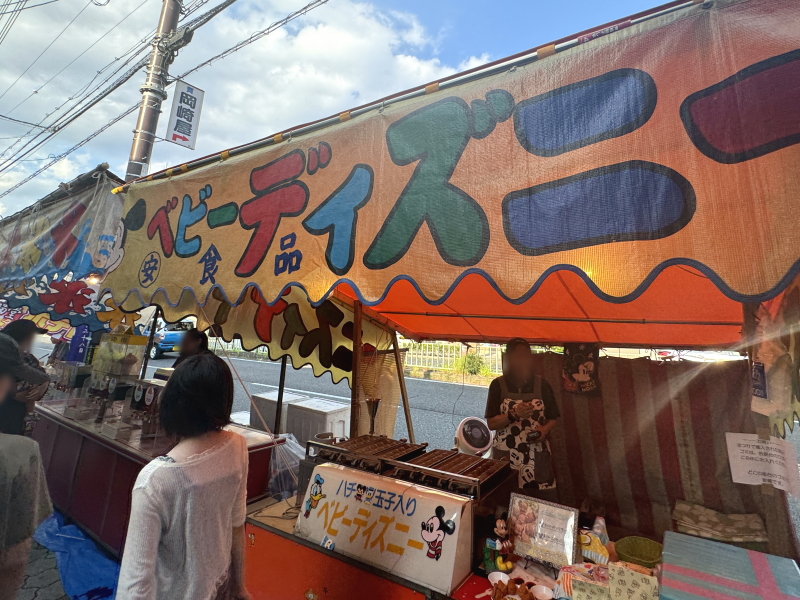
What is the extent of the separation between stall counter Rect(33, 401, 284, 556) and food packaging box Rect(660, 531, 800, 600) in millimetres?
3247

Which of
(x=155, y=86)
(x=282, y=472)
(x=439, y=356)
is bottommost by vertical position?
(x=282, y=472)

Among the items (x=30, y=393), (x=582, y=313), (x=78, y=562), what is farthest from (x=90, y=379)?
(x=582, y=313)

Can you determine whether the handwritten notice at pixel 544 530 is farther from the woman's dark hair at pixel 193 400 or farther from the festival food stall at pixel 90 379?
the festival food stall at pixel 90 379

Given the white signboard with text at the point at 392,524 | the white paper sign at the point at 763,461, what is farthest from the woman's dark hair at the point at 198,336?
the white paper sign at the point at 763,461

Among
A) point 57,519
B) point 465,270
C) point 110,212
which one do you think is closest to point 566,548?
point 465,270

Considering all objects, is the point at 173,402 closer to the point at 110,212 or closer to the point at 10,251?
the point at 110,212

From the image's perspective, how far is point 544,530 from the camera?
1863 mm

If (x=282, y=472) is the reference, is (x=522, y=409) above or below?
above

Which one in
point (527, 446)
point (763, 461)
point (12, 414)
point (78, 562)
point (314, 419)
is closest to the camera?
point (763, 461)

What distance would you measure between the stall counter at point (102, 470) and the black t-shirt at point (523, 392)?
2.27 meters

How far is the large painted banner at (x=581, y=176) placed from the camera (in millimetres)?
1193

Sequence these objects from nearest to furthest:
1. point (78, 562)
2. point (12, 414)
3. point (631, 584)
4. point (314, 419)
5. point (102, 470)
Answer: point (631, 584) < point (12, 414) < point (78, 562) < point (102, 470) < point (314, 419)

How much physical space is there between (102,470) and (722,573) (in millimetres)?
5034

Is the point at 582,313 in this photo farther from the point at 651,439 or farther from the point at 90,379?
the point at 90,379
